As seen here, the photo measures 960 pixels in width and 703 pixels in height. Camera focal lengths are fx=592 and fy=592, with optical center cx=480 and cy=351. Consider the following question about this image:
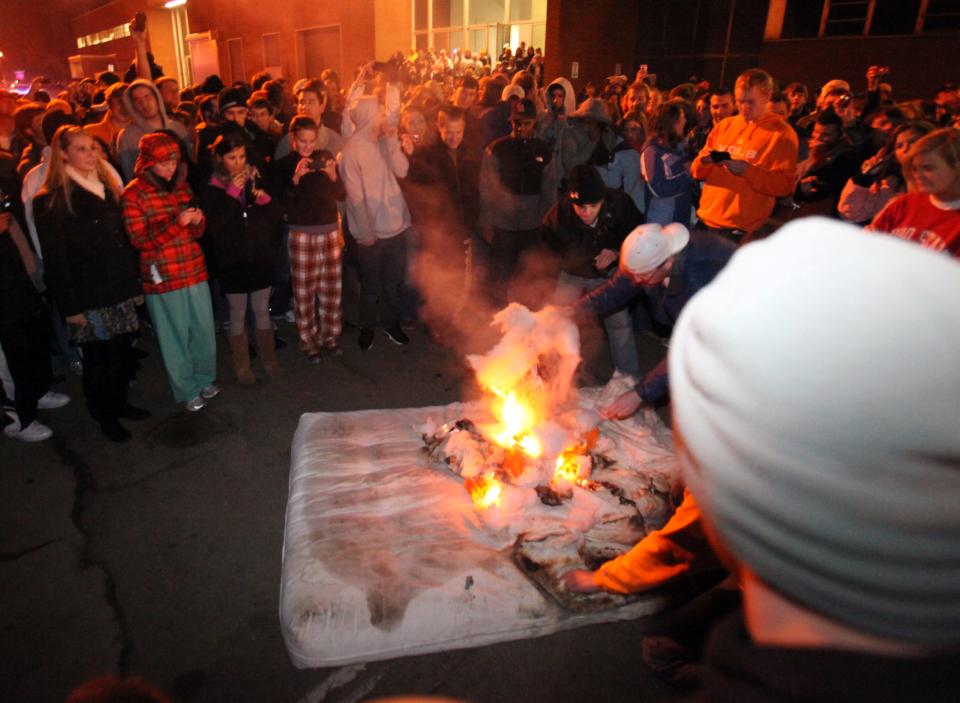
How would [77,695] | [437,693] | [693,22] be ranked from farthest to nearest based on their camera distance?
[693,22]
[437,693]
[77,695]

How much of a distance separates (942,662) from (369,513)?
3243mm

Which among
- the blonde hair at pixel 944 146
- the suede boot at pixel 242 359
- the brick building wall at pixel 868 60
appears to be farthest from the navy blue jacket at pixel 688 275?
the brick building wall at pixel 868 60

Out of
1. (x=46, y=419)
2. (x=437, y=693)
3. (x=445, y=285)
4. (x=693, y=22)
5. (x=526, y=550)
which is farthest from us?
(x=693, y=22)

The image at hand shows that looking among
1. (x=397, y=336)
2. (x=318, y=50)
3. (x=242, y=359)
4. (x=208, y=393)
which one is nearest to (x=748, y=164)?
(x=397, y=336)

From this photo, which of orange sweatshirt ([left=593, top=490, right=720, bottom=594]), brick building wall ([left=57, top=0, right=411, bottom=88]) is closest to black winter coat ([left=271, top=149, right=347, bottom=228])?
orange sweatshirt ([left=593, top=490, right=720, bottom=594])

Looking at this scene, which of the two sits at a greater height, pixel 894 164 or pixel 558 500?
pixel 894 164

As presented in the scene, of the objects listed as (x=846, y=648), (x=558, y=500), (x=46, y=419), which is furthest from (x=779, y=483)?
(x=46, y=419)

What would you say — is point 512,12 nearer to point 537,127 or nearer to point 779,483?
point 537,127

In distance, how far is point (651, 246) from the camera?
11.8 ft

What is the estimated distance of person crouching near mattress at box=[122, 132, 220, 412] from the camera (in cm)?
441

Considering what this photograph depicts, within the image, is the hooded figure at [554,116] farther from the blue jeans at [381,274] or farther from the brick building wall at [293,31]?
the brick building wall at [293,31]

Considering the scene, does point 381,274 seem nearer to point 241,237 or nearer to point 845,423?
point 241,237

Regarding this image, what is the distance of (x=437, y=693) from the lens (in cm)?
279

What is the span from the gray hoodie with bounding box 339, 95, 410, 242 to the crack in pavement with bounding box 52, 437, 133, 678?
10.3 feet
